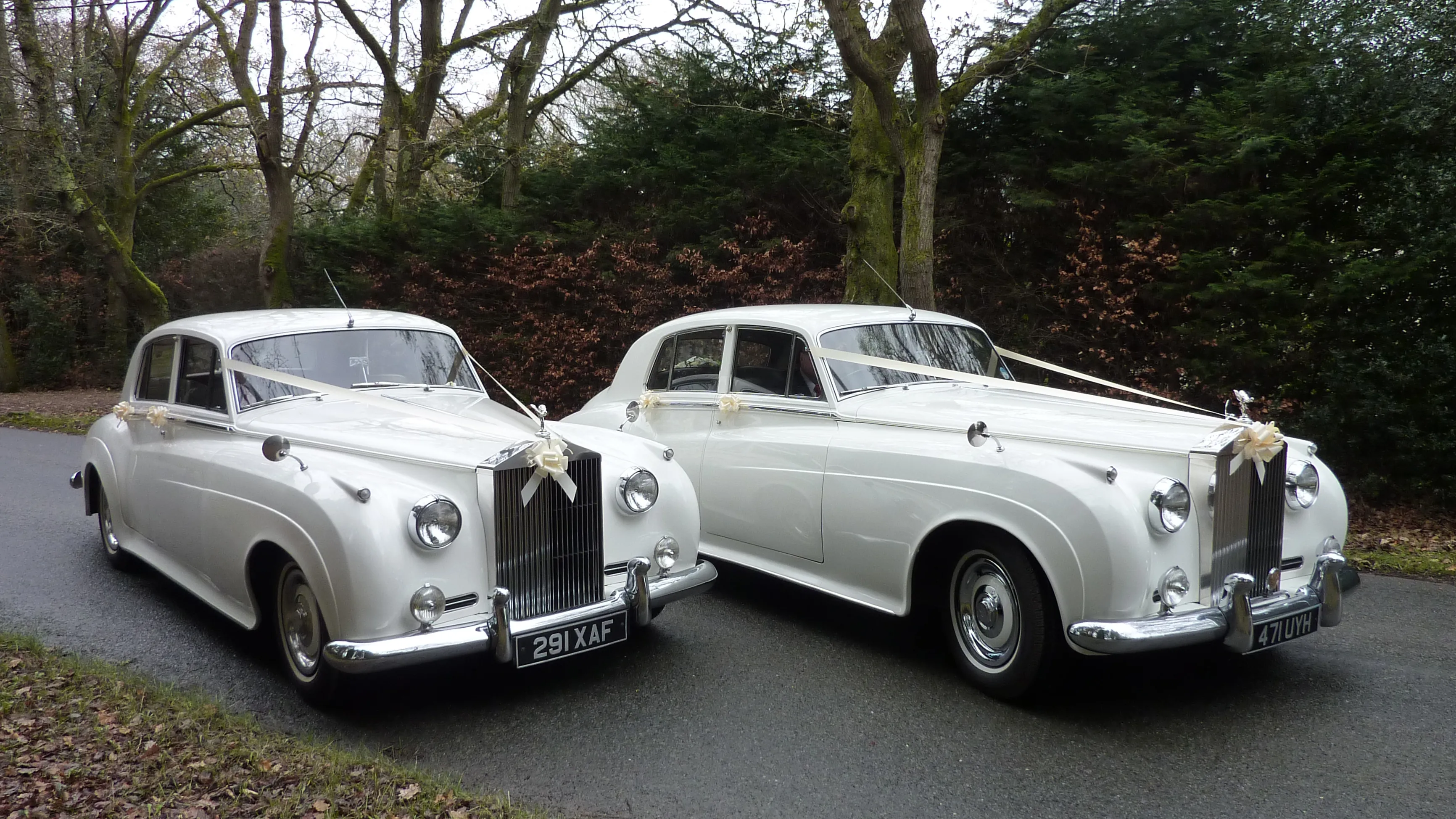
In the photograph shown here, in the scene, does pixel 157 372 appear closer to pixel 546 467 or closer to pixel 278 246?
pixel 546 467

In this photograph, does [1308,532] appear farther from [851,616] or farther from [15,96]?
[15,96]

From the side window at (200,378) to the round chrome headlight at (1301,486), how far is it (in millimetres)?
5358

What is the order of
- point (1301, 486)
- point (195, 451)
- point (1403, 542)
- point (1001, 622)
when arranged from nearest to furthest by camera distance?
point (1001, 622), point (1301, 486), point (195, 451), point (1403, 542)

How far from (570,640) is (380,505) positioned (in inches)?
38.7

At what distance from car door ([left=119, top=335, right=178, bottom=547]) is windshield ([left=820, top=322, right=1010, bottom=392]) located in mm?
3869

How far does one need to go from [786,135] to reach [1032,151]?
330cm

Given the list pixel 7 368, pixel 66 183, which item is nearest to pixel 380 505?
pixel 66 183

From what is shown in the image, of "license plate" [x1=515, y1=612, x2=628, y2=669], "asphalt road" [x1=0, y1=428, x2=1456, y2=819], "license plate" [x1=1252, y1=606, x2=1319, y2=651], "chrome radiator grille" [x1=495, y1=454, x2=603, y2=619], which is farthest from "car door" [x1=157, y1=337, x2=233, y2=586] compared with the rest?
"license plate" [x1=1252, y1=606, x2=1319, y2=651]

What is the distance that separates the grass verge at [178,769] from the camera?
3119mm

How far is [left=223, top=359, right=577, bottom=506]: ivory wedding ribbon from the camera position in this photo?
4098 millimetres

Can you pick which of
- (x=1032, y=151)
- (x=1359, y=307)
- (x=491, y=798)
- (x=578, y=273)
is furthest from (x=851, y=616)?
(x=578, y=273)

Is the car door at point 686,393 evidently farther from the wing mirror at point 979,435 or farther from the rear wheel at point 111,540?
→ the rear wheel at point 111,540

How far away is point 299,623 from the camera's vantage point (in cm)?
426

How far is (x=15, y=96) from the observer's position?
1688 cm
